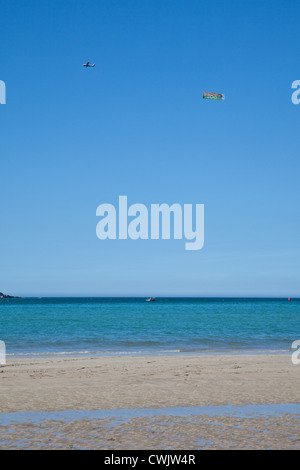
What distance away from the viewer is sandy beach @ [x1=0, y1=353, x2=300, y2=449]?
9672mm

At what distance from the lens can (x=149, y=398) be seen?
46.3 feet

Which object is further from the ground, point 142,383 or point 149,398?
point 149,398

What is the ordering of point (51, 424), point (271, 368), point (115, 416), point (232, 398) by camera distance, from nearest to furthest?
point (51, 424) < point (115, 416) < point (232, 398) < point (271, 368)

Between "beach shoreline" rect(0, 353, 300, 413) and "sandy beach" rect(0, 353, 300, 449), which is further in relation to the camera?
"beach shoreline" rect(0, 353, 300, 413)

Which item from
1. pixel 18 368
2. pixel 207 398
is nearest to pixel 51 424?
pixel 207 398

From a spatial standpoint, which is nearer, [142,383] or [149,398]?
[149,398]

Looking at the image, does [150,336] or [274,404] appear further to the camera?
[150,336]

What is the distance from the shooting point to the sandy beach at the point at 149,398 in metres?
9.67

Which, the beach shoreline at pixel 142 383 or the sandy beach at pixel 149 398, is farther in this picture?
the beach shoreline at pixel 142 383
